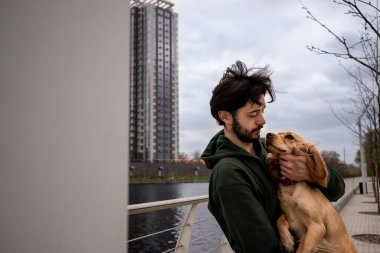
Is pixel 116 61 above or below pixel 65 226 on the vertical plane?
above

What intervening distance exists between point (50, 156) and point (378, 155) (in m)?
14.2

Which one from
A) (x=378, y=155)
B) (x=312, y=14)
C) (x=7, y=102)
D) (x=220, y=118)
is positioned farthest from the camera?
(x=378, y=155)

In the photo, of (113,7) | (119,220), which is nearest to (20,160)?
(119,220)

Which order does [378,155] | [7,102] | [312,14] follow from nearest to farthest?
[7,102] → [312,14] → [378,155]

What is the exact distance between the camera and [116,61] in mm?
1131

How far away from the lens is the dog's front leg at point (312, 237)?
1806 mm

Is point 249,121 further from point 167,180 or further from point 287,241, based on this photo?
point 167,180

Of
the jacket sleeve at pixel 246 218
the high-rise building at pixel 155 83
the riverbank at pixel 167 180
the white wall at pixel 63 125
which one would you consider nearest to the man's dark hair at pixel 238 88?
the jacket sleeve at pixel 246 218

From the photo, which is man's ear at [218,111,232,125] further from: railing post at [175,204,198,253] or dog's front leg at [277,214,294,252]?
railing post at [175,204,198,253]

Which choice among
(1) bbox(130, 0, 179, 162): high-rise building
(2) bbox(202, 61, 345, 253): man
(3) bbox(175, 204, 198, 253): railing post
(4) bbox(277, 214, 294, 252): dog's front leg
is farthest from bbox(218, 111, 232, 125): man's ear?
(1) bbox(130, 0, 179, 162): high-rise building

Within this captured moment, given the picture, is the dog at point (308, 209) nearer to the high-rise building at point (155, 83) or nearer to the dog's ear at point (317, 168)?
the dog's ear at point (317, 168)

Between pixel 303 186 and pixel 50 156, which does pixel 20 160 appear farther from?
pixel 303 186

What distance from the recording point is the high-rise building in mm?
106688

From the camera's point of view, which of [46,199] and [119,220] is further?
[119,220]
